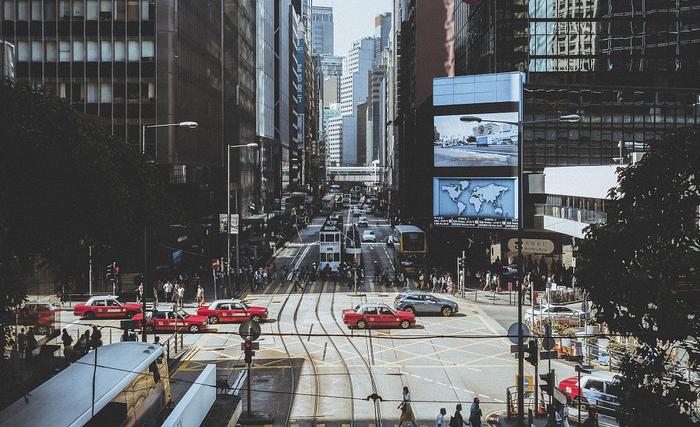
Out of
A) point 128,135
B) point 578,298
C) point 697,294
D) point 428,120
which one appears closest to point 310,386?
point 697,294

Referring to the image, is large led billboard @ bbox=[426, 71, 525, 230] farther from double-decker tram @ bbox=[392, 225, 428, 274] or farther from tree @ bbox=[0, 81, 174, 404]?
tree @ bbox=[0, 81, 174, 404]

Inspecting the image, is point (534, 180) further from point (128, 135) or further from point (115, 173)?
point (115, 173)

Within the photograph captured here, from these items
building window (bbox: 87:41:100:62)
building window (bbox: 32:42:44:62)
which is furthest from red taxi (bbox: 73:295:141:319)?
building window (bbox: 32:42:44:62)

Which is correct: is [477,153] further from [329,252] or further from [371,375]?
[371,375]

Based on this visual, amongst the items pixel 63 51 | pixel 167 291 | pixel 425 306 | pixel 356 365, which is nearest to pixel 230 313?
pixel 167 291

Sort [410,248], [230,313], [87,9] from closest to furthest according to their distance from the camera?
[230,313], [87,9], [410,248]
